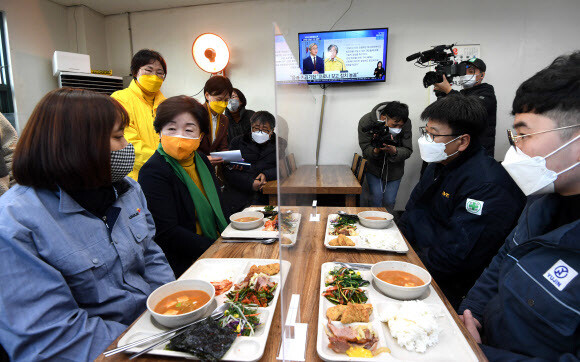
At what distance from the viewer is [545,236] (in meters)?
0.84

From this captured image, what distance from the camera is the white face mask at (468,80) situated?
2863mm

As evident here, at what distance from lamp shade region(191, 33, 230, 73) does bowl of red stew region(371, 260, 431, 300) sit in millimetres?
3817

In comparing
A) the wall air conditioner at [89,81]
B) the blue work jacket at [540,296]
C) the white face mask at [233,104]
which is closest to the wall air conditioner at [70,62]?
the wall air conditioner at [89,81]

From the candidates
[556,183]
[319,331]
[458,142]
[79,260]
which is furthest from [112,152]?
[458,142]

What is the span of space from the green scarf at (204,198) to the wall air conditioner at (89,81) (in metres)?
3.05

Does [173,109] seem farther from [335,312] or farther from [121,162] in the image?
[335,312]

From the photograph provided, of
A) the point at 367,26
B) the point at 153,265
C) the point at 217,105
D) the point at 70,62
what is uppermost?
the point at 367,26

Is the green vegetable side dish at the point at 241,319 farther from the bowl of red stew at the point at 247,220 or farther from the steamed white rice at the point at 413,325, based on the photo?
the bowl of red stew at the point at 247,220

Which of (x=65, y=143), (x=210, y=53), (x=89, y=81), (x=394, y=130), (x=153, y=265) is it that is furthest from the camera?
(x=210, y=53)

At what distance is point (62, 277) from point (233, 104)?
2.90m

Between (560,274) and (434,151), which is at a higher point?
(434,151)

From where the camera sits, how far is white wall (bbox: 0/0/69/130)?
3.51 m

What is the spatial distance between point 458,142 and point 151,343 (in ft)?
5.23

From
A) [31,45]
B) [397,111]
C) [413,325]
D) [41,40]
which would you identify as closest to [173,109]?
[413,325]
